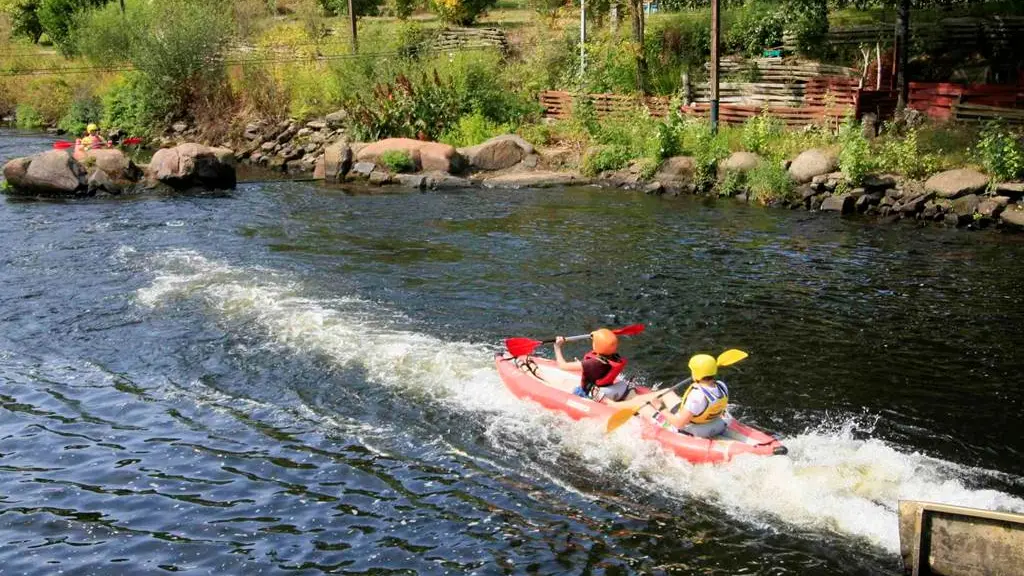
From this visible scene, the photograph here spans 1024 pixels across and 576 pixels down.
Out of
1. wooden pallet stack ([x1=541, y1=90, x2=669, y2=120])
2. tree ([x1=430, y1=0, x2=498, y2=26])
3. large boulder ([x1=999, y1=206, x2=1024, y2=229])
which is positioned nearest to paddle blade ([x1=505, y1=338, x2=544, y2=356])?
large boulder ([x1=999, y1=206, x2=1024, y2=229])

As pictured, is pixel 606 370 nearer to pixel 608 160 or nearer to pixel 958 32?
pixel 608 160

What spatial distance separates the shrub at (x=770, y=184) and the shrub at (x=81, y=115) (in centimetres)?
2777

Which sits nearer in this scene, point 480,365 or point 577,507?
point 577,507

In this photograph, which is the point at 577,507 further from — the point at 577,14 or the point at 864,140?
the point at 577,14

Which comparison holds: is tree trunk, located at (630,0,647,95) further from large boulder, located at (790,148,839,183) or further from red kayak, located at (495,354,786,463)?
red kayak, located at (495,354,786,463)

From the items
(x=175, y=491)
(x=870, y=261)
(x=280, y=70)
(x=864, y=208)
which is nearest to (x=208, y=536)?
(x=175, y=491)

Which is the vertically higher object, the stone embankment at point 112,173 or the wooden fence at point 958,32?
the wooden fence at point 958,32

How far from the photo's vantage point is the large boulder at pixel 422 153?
85.1 ft

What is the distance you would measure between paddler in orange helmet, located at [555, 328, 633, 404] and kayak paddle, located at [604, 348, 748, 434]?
13.7 inches

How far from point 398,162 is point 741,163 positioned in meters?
9.23

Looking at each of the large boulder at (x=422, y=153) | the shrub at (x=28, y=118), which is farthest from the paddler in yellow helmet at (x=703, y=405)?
the shrub at (x=28, y=118)

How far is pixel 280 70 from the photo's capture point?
3447 cm

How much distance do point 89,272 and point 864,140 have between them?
1566 centimetres

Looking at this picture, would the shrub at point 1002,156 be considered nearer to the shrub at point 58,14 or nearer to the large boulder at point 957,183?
the large boulder at point 957,183
